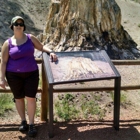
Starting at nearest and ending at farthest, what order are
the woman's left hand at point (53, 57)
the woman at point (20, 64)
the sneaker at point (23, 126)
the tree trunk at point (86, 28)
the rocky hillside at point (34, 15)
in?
the woman at point (20, 64), the woman's left hand at point (53, 57), the sneaker at point (23, 126), the tree trunk at point (86, 28), the rocky hillside at point (34, 15)

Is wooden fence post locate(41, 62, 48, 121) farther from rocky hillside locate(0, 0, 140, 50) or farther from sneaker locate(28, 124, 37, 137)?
rocky hillside locate(0, 0, 140, 50)

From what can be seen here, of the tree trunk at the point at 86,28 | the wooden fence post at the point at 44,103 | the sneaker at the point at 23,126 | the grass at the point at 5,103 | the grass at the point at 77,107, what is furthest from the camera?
the tree trunk at the point at 86,28

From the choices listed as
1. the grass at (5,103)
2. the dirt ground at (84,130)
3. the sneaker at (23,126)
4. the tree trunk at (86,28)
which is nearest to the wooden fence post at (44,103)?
the dirt ground at (84,130)

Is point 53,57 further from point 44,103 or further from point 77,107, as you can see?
point 77,107

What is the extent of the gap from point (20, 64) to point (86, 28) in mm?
5536

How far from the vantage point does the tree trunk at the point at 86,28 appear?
29.2ft

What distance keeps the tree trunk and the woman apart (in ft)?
16.6

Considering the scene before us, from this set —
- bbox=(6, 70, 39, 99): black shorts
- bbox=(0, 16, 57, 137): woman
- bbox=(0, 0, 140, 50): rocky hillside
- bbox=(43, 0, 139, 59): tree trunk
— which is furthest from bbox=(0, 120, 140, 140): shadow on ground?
bbox=(0, 0, 140, 50): rocky hillside

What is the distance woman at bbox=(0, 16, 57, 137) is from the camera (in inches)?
143

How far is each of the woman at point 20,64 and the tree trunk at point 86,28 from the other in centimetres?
506

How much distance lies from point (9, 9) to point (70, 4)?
7135 millimetres

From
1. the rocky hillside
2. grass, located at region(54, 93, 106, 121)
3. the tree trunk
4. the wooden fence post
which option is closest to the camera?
the wooden fence post

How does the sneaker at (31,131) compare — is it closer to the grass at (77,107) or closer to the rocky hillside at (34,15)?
the grass at (77,107)

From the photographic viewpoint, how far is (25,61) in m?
3.66
